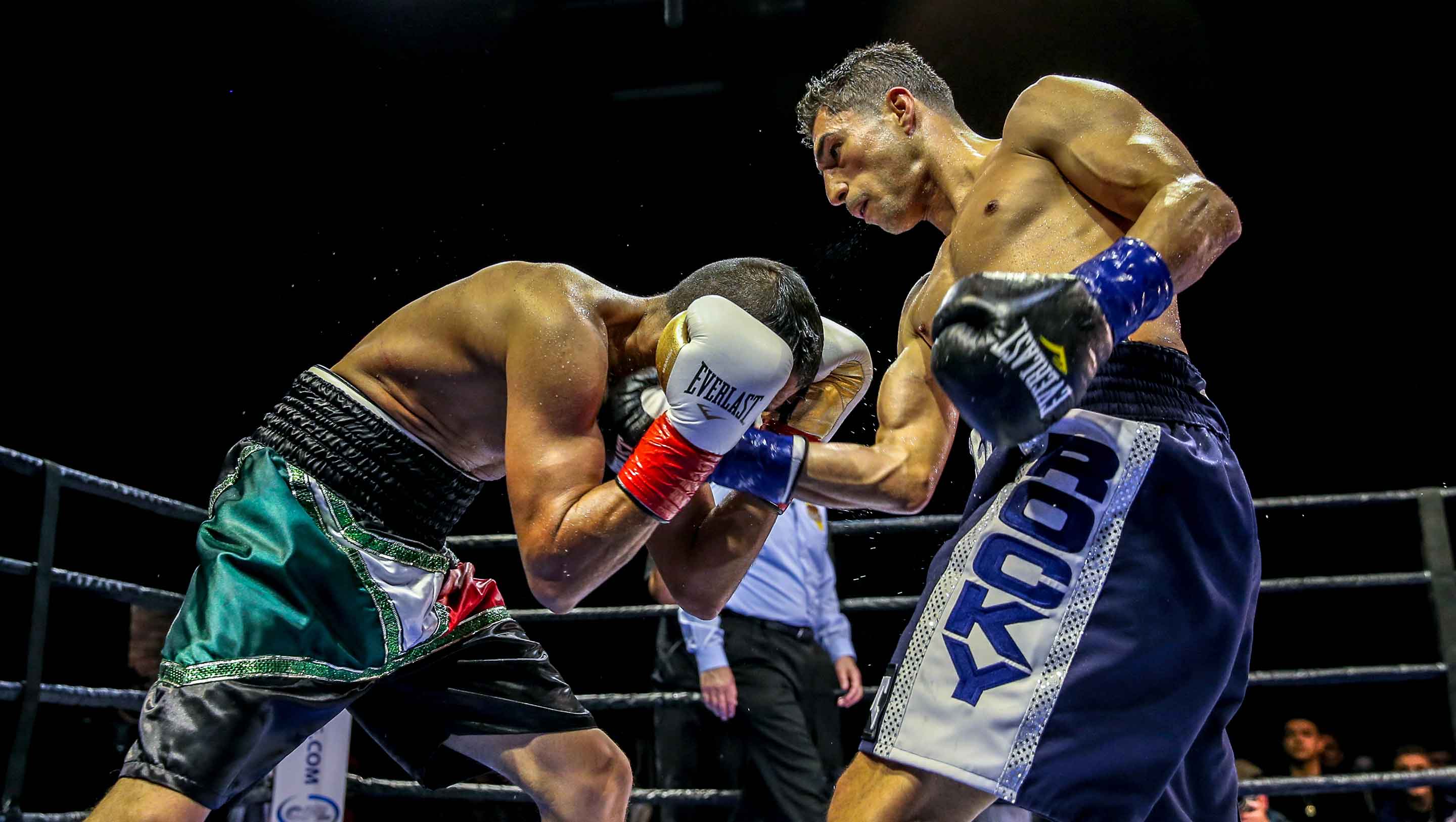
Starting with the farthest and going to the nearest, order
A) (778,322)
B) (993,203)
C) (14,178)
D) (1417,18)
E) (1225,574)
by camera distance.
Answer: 1. (1417,18)
2. (14,178)
3. (778,322)
4. (993,203)
5. (1225,574)

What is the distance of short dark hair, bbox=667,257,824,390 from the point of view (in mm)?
2051

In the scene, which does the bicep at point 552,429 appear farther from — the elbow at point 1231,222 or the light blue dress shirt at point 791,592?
the light blue dress shirt at point 791,592

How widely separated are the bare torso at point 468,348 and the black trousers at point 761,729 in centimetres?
141

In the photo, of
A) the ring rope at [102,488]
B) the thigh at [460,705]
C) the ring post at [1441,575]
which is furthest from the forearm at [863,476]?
the ring post at [1441,575]

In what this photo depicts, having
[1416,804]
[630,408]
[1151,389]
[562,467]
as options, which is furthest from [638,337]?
[1416,804]

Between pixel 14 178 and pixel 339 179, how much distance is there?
5.66 ft

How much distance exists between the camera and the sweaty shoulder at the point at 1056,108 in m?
1.74

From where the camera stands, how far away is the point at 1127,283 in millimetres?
1388

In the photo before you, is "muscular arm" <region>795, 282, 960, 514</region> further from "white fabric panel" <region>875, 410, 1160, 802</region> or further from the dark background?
the dark background

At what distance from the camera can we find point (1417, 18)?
23.7 feet

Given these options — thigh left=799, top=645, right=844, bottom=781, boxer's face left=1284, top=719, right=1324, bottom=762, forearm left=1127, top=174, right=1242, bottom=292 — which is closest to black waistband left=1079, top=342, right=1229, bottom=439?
forearm left=1127, top=174, right=1242, bottom=292

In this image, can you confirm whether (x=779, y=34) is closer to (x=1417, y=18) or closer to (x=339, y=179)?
(x=339, y=179)

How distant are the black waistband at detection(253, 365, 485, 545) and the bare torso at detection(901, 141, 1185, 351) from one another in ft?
3.19

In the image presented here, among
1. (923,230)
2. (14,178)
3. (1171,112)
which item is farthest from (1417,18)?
(14,178)
